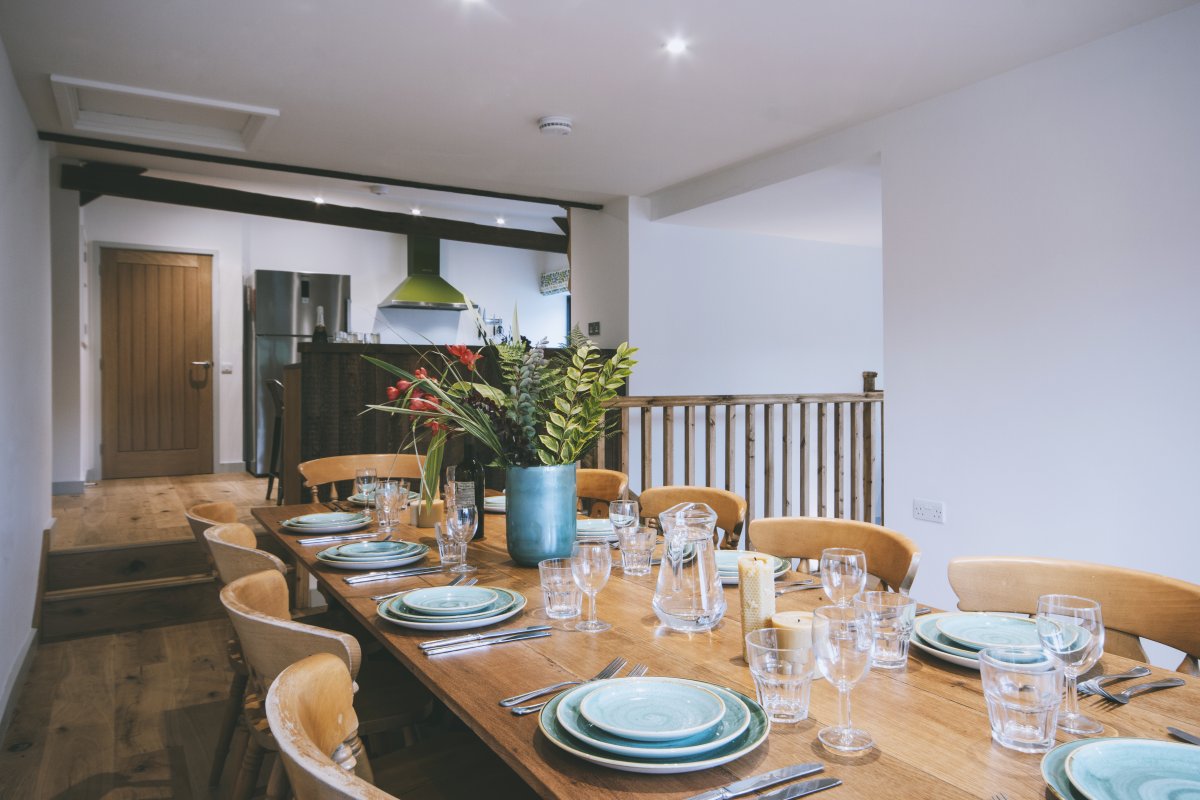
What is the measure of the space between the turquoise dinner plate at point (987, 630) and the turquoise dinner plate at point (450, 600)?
2.55ft

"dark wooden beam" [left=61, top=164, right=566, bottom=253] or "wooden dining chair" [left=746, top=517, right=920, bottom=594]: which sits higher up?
"dark wooden beam" [left=61, top=164, right=566, bottom=253]

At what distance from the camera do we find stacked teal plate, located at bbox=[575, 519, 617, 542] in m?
2.00

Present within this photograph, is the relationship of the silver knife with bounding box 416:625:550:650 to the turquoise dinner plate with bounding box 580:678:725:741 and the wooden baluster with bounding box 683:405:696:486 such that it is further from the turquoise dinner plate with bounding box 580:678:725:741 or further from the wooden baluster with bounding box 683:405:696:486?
the wooden baluster with bounding box 683:405:696:486

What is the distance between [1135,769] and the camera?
793mm

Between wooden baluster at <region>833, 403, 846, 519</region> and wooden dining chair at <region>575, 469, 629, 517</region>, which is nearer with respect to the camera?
wooden dining chair at <region>575, 469, 629, 517</region>

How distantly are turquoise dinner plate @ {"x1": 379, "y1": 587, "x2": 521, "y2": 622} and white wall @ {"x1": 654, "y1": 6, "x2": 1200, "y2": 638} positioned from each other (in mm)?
2343

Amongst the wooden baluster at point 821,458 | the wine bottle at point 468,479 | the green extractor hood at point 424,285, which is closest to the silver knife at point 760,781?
the wine bottle at point 468,479

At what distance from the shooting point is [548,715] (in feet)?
3.06

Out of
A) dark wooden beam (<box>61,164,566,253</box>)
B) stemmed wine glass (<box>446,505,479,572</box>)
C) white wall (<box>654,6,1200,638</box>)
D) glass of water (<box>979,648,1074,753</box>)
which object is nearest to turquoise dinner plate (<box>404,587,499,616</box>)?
stemmed wine glass (<box>446,505,479,572</box>)

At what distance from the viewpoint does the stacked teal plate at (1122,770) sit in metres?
0.75

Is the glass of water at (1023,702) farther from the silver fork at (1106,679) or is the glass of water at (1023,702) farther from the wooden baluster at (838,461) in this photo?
the wooden baluster at (838,461)

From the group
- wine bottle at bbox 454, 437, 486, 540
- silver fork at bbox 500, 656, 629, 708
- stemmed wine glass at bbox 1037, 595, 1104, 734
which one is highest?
wine bottle at bbox 454, 437, 486, 540

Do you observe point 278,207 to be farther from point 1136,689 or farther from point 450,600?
point 1136,689

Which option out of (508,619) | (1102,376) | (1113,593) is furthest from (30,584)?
(1102,376)
